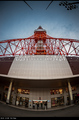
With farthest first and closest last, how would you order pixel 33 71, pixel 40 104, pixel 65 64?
pixel 65 64 → pixel 33 71 → pixel 40 104

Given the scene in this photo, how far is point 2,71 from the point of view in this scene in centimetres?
1688

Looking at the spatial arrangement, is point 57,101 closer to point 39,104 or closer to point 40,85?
point 39,104

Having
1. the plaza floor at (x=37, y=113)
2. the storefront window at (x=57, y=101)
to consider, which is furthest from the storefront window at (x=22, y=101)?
the storefront window at (x=57, y=101)

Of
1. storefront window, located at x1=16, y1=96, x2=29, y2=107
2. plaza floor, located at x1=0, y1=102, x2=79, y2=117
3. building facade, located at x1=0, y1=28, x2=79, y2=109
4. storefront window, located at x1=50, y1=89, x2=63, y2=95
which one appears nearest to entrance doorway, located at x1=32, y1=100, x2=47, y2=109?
building facade, located at x1=0, y1=28, x2=79, y2=109

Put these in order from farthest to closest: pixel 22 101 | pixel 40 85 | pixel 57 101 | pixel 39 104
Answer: pixel 57 101 → pixel 22 101 → pixel 40 85 → pixel 39 104

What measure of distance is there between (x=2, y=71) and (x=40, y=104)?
13.1 meters

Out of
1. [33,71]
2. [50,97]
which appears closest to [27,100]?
[50,97]

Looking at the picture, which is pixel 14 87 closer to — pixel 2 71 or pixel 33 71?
pixel 2 71

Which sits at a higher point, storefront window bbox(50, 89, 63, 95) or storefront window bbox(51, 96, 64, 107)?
storefront window bbox(50, 89, 63, 95)

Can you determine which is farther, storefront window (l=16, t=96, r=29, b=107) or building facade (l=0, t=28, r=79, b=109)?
storefront window (l=16, t=96, r=29, b=107)

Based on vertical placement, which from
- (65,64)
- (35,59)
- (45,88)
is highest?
(35,59)

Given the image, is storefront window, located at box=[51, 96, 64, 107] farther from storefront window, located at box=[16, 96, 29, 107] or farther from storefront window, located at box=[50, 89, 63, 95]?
storefront window, located at box=[16, 96, 29, 107]

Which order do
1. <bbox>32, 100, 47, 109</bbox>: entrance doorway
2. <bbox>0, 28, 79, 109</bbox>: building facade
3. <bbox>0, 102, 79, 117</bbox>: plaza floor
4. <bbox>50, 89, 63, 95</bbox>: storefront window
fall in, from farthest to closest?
<bbox>50, 89, 63, 95</bbox>: storefront window < <bbox>0, 28, 79, 109</bbox>: building facade < <bbox>32, 100, 47, 109</bbox>: entrance doorway < <bbox>0, 102, 79, 117</bbox>: plaza floor

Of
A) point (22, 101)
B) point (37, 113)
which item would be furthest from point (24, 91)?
point (37, 113)
